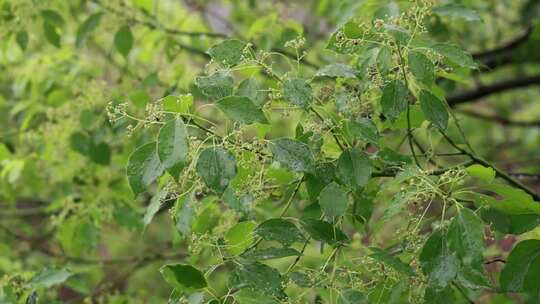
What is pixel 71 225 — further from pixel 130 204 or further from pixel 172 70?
pixel 172 70

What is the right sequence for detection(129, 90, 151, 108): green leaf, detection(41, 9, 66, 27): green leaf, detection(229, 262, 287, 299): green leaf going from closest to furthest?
1. detection(229, 262, 287, 299): green leaf
2. detection(129, 90, 151, 108): green leaf
3. detection(41, 9, 66, 27): green leaf

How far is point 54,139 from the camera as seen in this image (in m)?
2.56

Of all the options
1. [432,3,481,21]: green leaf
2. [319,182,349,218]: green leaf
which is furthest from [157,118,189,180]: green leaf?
[432,3,481,21]: green leaf

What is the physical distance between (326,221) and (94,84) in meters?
1.25

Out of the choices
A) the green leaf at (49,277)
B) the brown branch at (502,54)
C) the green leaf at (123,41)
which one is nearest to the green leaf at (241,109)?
the green leaf at (49,277)

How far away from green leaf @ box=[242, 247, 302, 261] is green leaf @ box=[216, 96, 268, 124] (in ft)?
0.81

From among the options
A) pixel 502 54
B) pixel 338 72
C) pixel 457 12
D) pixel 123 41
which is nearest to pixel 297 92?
→ pixel 338 72

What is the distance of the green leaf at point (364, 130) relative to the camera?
1353 mm

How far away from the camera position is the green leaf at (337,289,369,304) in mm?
1295

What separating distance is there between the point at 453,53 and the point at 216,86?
413 mm

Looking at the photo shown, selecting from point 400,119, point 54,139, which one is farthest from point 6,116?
point 400,119

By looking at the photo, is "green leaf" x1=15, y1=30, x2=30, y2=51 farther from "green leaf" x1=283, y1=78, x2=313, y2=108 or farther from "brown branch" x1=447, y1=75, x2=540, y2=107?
"brown branch" x1=447, y1=75, x2=540, y2=107

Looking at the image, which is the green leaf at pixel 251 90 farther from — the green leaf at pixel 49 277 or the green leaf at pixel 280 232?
the green leaf at pixel 49 277

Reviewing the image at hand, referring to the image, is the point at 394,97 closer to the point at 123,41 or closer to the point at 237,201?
the point at 237,201
